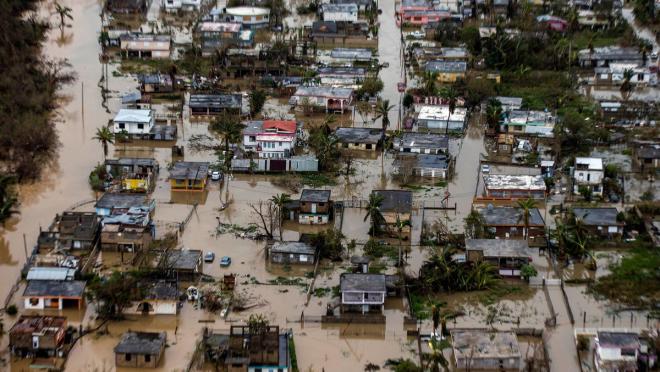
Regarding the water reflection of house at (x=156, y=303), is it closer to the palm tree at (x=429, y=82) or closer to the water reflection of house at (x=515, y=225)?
the water reflection of house at (x=515, y=225)

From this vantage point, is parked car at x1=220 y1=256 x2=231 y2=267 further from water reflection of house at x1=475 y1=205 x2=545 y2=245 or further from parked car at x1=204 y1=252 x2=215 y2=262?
water reflection of house at x1=475 y1=205 x2=545 y2=245

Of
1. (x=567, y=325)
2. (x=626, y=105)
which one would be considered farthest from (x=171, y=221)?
(x=626, y=105)

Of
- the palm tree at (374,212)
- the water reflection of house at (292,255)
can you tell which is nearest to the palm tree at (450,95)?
the palm tree at (374,212)

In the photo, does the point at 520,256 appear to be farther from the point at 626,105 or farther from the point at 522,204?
the point at 626,105

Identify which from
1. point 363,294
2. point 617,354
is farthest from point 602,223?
point 363,294

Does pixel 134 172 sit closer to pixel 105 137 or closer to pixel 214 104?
pixel 105 137

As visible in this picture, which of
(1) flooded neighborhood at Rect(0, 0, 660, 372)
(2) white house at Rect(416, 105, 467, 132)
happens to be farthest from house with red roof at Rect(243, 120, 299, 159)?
(2) white house at Rect(416, 105, 467, 132)
